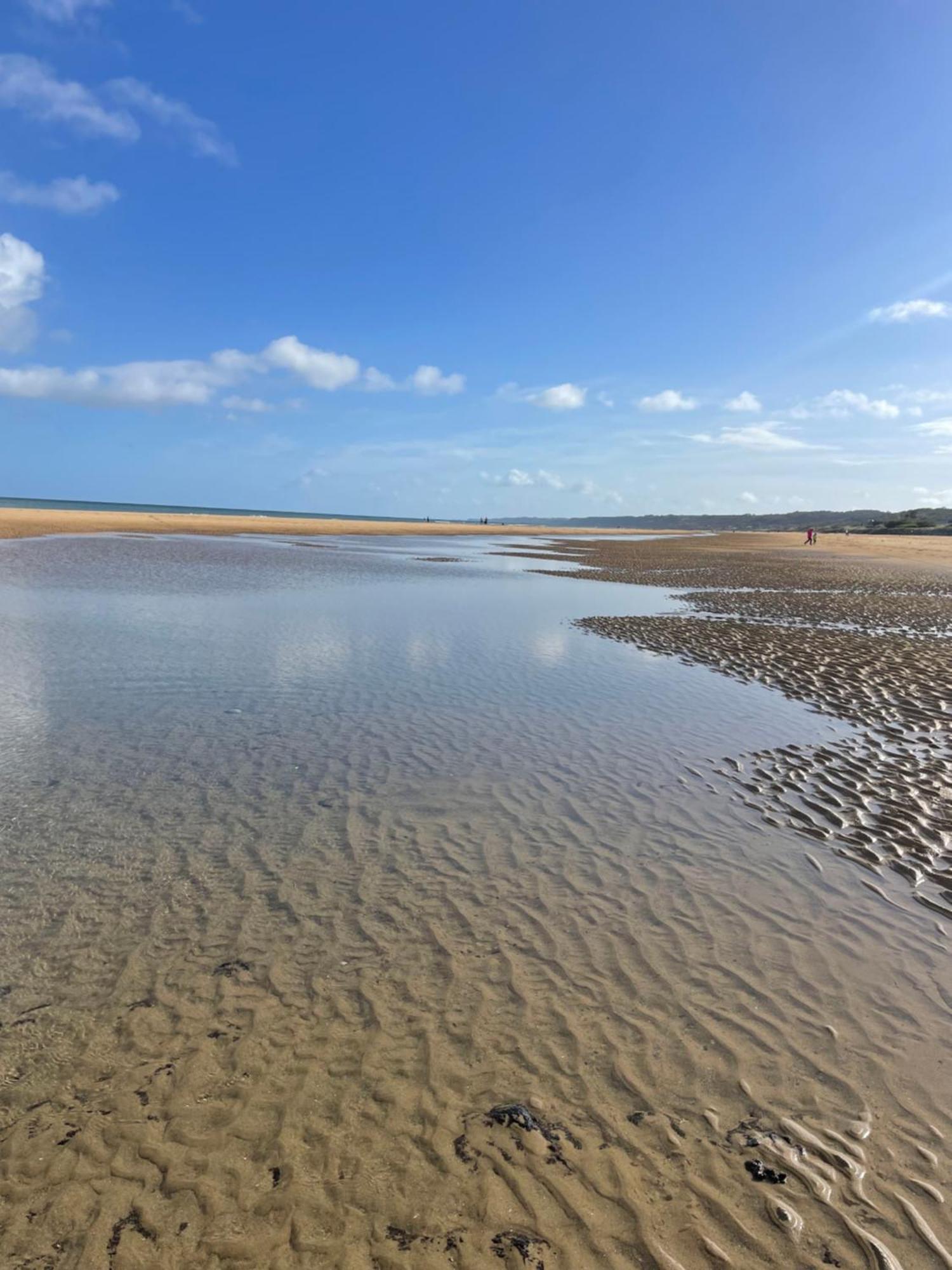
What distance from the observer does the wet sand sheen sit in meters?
3.80

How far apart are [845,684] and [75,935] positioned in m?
16.5

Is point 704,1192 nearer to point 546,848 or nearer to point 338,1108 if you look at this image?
point 338,1108

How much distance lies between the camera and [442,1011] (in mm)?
5348

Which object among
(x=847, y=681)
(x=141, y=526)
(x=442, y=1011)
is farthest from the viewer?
(x=141, y=526)

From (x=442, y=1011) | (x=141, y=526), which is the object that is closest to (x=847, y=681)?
(x=442, y=1011)

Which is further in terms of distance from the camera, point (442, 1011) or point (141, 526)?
point (141, 526)

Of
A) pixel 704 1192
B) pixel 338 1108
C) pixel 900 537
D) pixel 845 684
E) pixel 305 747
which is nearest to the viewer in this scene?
pixel 704 1192

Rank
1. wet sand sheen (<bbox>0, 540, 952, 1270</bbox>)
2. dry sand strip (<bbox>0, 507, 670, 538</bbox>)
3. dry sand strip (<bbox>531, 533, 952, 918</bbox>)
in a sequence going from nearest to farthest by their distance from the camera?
wet sand sheen (<bbox>0, 540, 952, 1270</bbox>) < dry sand strip (<bbox>531, 533, 952, 918</bbox>) < dry sand strip (<bbox>0, 507, 670, 538</bbox>)

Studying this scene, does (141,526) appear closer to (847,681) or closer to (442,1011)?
(847,681)

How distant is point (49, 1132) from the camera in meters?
4.14

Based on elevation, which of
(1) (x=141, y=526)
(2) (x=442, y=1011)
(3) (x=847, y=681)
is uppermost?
(1) (x=141, y=526)

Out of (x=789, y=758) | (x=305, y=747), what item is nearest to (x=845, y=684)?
(x=789, y=758)

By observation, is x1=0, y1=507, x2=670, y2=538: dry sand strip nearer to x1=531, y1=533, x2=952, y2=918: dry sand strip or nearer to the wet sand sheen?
x1=531, y1=533, x2=952, y2=918: dry sand strip

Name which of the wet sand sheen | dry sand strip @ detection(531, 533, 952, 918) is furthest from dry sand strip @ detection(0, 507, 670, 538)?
the wet sand sheen
